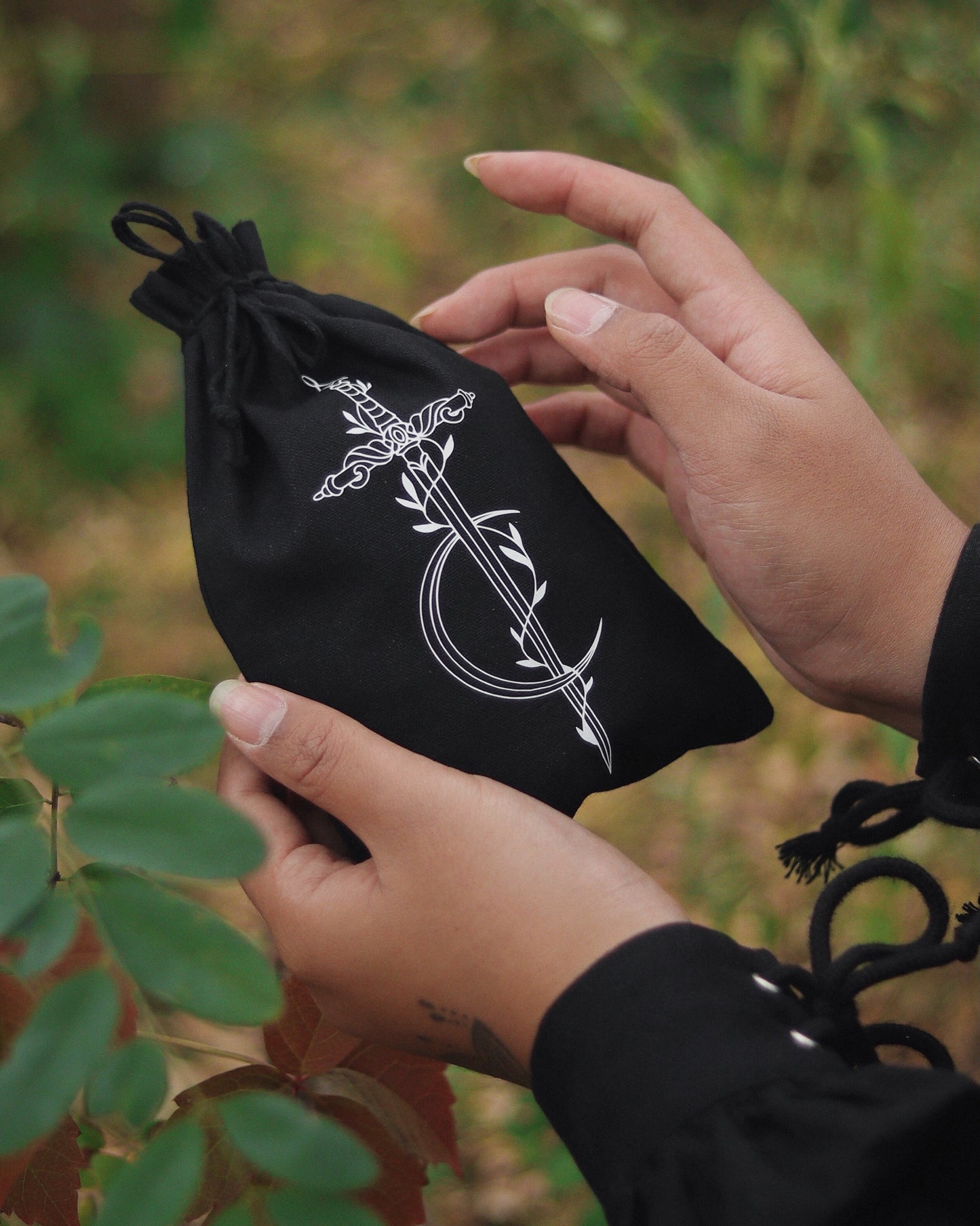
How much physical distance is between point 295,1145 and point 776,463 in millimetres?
618

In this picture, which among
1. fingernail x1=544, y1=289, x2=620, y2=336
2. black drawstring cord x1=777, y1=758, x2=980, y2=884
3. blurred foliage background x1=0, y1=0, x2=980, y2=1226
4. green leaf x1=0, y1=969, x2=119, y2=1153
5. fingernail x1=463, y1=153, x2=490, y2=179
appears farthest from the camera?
blurred foliage background x1=0, y1=0, x2=980, y2=1226

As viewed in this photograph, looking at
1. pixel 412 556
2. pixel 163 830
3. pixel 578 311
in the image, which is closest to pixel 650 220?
pixel 578 311

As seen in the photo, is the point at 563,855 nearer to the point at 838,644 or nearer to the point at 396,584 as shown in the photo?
the point at 396,584

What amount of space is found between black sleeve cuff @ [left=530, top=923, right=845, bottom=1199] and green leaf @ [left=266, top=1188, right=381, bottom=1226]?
0.21 meters

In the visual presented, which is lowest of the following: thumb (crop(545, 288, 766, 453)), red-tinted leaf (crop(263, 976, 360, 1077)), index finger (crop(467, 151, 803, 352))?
red-tinted leaf (crop(263, 976, 360, 1077))

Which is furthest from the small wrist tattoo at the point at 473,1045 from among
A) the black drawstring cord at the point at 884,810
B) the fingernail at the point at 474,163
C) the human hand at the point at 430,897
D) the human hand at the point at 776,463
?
the fingernail at the point at 474,163

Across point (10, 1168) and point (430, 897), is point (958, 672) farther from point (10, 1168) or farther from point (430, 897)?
point (10, 1168)

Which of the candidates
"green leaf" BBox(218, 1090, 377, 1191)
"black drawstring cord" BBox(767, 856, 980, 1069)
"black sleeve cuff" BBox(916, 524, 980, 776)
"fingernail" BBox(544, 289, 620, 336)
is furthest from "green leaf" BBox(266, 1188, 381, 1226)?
"fingernail" BBox(544, 289, 620, 336)

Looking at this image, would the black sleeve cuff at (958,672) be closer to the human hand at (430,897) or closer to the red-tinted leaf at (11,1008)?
the human hand at (430,897)

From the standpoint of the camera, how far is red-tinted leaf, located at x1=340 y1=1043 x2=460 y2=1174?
650 millimetres

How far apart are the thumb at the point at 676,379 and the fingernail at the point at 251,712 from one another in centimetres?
38

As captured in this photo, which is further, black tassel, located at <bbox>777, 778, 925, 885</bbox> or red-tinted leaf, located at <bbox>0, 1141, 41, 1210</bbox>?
black tassel, located at <bbox>777, 778, 925, 885</bbox>

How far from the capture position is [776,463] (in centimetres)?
80

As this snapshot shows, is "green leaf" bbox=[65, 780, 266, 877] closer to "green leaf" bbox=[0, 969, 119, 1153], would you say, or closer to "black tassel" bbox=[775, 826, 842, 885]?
"green leaf" bbox=[0, 969, 119, 1153]
